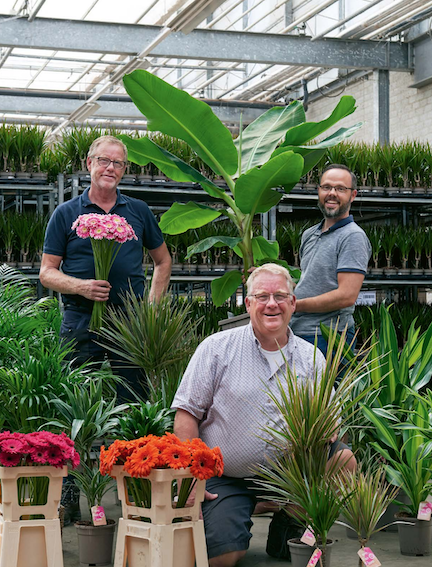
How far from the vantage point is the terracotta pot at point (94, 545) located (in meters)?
2.52

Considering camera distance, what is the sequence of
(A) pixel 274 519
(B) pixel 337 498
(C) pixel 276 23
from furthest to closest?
1. (C) pixel 276 23
2. (A) pixel 274 519
3. (B) pixel 337 498

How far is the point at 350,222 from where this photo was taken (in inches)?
132

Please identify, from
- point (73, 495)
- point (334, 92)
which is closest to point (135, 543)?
point (73, 495)

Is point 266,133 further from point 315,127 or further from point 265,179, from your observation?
point 265,179

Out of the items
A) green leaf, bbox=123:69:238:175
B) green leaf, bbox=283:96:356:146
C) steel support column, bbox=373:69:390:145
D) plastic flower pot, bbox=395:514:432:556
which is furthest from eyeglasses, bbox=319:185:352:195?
steel support column, bbox=373:69:390:145

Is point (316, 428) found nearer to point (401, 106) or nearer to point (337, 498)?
point (337, 498)

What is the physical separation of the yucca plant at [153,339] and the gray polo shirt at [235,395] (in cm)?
42

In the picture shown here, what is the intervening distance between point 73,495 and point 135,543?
88 centimetres

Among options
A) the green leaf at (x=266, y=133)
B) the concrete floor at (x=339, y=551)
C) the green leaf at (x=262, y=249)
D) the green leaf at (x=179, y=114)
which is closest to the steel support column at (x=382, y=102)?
the green leaf at (x=266, y=133)

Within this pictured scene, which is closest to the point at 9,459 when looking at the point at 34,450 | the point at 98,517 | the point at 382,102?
the point at 34,450

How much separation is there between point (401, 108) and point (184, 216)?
25.6 feet

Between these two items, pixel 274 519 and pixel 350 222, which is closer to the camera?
pixel 274 519

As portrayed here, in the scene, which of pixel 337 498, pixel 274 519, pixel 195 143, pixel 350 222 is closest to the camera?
pixel 337 498

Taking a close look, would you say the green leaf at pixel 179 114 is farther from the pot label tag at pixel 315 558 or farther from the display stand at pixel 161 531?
the pot label tag at pixel 315 558
